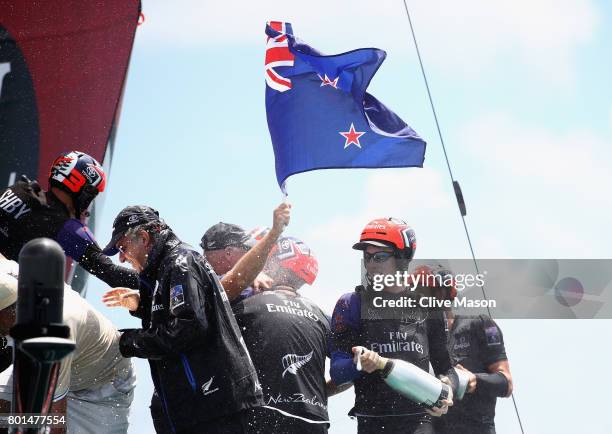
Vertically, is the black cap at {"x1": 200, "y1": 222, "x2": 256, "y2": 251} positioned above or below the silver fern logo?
above

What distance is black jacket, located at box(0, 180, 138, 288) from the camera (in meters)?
5.79

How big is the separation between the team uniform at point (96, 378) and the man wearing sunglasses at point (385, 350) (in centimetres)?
129

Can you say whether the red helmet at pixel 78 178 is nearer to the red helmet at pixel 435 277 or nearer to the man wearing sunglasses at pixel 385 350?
the man wearing sunglasses at pixel 385 350

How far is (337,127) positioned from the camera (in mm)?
7016

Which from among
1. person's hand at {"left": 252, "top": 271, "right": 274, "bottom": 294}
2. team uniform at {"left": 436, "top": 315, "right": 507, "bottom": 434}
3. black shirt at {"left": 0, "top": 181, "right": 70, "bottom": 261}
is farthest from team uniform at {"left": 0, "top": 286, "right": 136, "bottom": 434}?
team uniform at {"left": 436, "top": 315, "right": 507, "bottom": 434}

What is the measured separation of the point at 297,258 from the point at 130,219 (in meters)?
1.54

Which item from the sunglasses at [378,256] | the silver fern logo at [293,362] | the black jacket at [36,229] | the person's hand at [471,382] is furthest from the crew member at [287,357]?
the person's hand at [471,382]

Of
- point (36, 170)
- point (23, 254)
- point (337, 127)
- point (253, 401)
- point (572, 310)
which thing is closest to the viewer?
point (23, 254)

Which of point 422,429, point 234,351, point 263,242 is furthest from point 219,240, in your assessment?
point 422,429

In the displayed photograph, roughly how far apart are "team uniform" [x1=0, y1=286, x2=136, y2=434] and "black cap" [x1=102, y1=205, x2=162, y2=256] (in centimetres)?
39

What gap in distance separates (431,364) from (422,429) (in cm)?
44

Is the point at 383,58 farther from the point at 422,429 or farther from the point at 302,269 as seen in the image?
the point at 422,429

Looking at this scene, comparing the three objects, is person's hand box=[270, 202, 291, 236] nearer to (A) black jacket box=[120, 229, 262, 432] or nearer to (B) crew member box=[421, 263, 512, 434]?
(A) black jacket box=[120, 229, 262, 432]

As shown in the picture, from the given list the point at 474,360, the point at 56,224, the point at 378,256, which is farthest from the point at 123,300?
the point at 474,360
